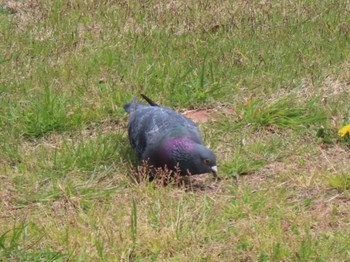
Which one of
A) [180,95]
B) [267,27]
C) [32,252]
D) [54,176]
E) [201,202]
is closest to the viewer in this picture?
[32,252]

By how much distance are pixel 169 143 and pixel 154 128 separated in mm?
236

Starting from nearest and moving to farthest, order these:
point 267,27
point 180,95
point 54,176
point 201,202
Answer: point 201,202 < point 54,176 < point 180,95 < point 267,27

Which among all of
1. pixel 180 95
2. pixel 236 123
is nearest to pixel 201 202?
pixel 236 123

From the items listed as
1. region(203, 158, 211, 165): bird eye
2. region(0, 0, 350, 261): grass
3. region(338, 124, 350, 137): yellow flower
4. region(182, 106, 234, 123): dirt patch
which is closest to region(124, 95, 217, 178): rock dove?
region(203, 158, 211, 165): bird eye

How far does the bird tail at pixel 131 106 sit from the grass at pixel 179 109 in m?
0.18

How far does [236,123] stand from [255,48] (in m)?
1.31

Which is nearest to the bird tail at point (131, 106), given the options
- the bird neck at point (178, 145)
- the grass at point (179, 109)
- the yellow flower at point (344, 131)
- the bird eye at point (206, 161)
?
the grass at point (179, 109)

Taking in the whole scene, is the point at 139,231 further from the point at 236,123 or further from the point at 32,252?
the point at 236,123

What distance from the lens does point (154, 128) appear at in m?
5.34

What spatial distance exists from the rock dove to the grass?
0.55 feet

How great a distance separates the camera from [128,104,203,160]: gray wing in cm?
525

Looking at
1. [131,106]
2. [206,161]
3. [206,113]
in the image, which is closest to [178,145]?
[206,161]

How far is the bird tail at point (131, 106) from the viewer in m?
5.87

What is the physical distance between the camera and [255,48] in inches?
283
